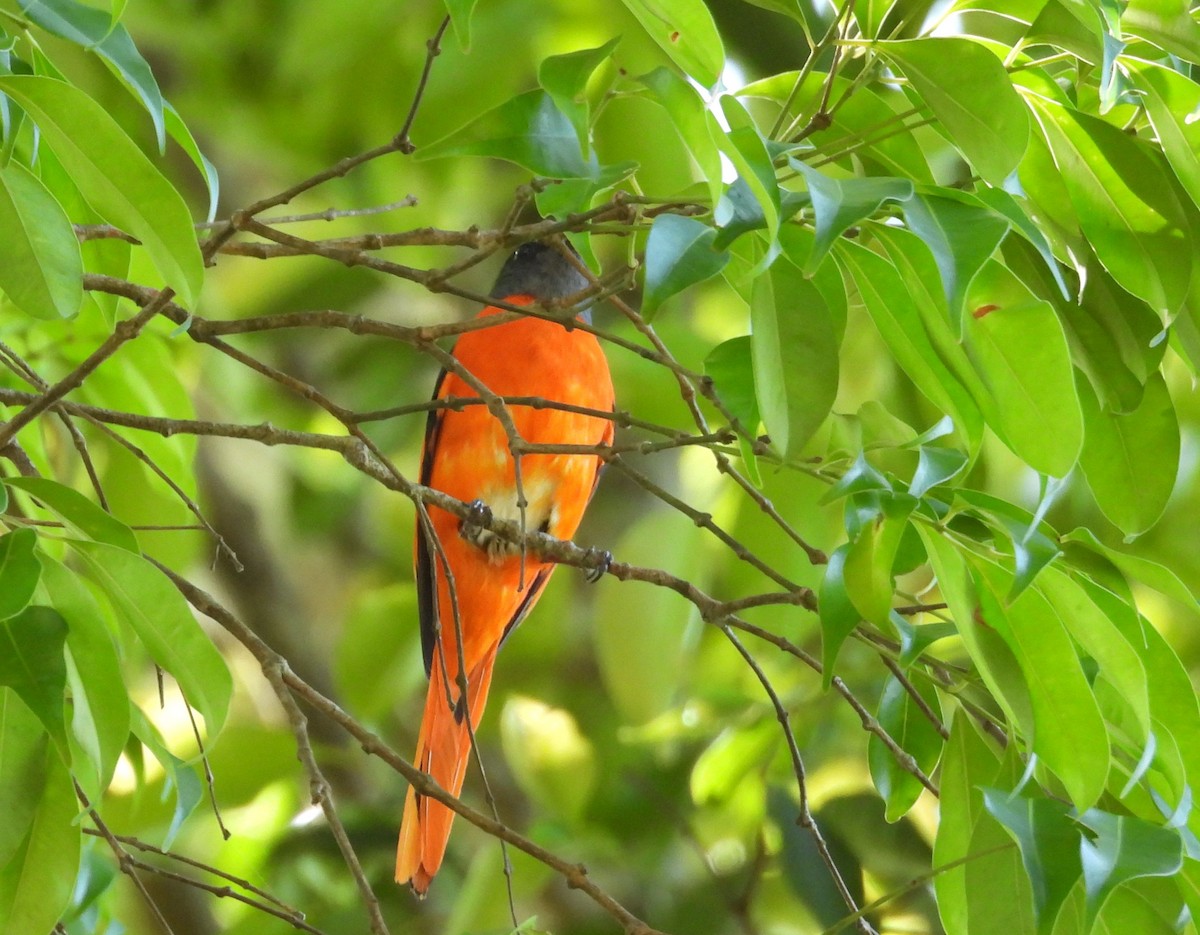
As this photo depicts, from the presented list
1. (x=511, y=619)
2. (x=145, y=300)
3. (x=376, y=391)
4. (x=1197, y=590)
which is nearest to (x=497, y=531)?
(x=145, y=300)

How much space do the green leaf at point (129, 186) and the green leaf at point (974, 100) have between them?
746mm

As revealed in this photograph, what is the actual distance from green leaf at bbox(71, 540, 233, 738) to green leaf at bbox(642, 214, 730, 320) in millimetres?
632

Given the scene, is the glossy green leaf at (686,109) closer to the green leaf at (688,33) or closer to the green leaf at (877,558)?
the green leaf at (688,33)

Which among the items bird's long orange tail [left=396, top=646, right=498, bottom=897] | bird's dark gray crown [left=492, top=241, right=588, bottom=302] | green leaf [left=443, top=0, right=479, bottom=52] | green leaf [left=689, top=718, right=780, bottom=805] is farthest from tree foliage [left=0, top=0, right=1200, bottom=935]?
bird's dark gray crown [left=492, top=241, right=588, bottom=302]

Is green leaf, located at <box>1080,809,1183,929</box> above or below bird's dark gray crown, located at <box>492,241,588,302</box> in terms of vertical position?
above

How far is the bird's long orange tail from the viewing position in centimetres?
272

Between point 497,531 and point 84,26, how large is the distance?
1.29 meters

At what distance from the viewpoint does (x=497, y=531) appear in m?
2.43

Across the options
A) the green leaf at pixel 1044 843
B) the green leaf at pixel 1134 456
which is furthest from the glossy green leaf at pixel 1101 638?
the green leaf at pixel 1134 456

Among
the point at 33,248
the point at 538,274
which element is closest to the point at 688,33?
the point at 33,248

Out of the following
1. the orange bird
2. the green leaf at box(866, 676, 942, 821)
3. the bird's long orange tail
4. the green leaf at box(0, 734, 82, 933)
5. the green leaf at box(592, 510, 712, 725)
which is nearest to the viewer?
the green leaf at box(0, 734, 82, 933)

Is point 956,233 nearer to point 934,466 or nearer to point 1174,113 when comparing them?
point 934,466

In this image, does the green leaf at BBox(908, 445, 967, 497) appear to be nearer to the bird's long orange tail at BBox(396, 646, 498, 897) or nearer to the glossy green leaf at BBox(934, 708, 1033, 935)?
the glossy green leaf at BBox(934, 708, 1033, 935)

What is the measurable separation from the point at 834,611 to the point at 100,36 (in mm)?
892
